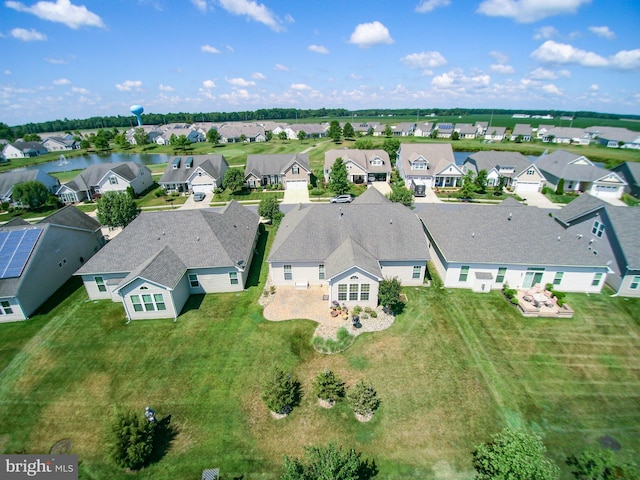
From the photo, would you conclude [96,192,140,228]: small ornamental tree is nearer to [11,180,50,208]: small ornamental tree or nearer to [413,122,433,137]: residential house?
[11,180,50,208]: small ornamental tree

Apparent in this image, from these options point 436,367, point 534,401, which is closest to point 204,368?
point 436,367

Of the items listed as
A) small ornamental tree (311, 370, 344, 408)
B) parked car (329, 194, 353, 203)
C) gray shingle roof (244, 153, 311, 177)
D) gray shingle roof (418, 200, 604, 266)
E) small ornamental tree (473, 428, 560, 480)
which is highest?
gray shingle roof (244, 153, 311, 177)

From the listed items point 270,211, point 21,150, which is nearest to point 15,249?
point 270,211

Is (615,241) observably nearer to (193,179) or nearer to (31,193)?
(193,179)


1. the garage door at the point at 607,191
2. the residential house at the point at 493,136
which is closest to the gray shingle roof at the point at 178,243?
the garage door at the point at 607,191

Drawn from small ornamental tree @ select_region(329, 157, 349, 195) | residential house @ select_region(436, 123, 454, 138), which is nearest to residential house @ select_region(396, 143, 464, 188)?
small ornamental tree @ select_region(329, 157, 349, 195)

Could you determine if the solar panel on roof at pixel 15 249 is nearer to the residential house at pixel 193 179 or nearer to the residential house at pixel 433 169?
the residential house at pixel 193 179
